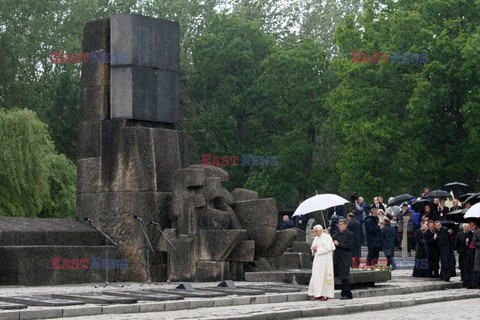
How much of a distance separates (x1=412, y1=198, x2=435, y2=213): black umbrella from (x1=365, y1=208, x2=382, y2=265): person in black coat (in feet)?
6.23

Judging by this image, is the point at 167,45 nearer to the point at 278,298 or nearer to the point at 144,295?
the point at 278,298

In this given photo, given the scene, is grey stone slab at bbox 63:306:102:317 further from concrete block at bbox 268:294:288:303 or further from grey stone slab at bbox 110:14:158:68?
grey stone slab at bbox 110:14:158:68

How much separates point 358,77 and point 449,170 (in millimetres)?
7216

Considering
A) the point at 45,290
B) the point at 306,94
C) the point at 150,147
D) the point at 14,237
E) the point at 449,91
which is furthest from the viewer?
the point at 306,94

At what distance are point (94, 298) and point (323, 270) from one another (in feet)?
15.9

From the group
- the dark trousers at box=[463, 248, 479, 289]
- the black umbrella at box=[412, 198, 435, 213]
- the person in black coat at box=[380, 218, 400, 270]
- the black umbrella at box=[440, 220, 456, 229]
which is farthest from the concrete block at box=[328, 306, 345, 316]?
the black umbrella at box=[412, 198, 435, 213]

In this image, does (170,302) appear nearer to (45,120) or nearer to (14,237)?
(14,237)

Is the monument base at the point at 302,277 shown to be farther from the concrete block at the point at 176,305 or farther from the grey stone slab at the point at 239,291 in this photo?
the concrete block at the point at 176,305

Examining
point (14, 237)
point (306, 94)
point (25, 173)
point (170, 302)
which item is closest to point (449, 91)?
point (306, 94)

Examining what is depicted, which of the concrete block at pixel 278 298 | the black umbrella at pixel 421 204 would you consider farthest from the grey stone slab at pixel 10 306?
the black umbrella at pixel 421 204

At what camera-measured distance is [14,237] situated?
901 inches

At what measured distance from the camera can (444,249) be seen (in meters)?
26.8

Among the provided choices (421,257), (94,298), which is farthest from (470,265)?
(94,298)

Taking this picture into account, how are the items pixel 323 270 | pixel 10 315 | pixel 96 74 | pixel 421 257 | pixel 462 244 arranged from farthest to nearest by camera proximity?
pixel 421 257 < pixel 462 244 < pixel 96 74 < pixel 323 270 < pixel 10 315
